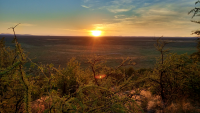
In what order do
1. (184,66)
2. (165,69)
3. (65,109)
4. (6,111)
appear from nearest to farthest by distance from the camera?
(65,109) < (6,111) < (165,69) < (184,66)

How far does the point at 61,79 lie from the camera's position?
9578 mm

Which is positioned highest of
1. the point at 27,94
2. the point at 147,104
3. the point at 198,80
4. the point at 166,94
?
the point at 27,94

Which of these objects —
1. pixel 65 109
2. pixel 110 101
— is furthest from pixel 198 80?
pixel 65 109

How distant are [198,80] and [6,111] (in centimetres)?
697

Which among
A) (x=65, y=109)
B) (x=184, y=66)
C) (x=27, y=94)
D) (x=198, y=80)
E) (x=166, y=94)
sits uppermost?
(x=27, y=94)

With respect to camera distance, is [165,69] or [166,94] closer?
[165,69]

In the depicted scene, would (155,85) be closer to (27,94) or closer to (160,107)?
(160,107)

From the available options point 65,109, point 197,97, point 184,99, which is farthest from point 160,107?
point 65,109

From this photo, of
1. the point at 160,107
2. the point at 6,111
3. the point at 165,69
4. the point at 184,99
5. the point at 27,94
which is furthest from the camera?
the point at 184,99

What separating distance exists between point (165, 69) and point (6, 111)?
5023 millimetres

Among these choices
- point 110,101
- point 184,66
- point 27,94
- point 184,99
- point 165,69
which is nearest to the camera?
point 27,94

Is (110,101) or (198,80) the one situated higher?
(110,101)

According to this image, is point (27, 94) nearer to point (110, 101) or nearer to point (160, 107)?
point (110, 101)

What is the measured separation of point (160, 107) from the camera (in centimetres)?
581
